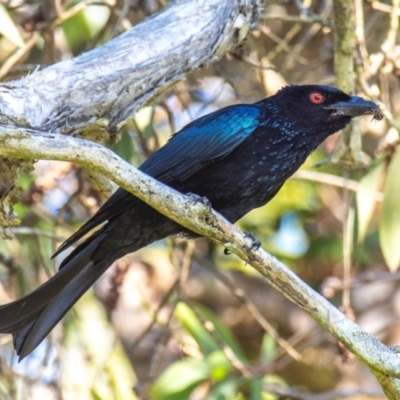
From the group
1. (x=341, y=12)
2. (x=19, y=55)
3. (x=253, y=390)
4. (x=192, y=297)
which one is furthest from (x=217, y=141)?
(x=192, y=297)

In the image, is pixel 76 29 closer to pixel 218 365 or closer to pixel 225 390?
pixel 218 365

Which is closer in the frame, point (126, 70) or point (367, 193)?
point (126, 70)

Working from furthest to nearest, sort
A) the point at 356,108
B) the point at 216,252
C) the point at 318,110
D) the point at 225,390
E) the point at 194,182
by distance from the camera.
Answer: the point at 216,252
the point at 225,390
the point at 318,110
the point at 356,108
the point at 194,182

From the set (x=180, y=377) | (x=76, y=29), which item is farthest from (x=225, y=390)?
(x=76, y=29)

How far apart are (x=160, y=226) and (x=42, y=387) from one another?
4.75 feet

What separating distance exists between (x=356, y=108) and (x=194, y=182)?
2.88 feet

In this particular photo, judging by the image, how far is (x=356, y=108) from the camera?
4.58 metres

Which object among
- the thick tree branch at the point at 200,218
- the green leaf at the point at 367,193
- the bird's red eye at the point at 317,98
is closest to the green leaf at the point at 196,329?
the green leaf at the point at 367,193

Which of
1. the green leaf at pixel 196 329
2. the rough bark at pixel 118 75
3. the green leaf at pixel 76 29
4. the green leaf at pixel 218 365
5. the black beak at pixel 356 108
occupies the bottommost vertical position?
the green leaf at pixel 218 365

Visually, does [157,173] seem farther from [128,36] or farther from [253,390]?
[253,390]

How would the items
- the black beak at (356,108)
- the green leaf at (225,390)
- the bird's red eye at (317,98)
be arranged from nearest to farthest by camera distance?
the black beak at (356,108), the bird's red eye at (317,98), the green leaf at (225,390)

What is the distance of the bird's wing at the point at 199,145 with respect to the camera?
14.2ft

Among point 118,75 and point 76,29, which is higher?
point 118,75

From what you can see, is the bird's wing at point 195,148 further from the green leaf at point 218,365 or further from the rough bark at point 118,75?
the green leaf at point 218,365
